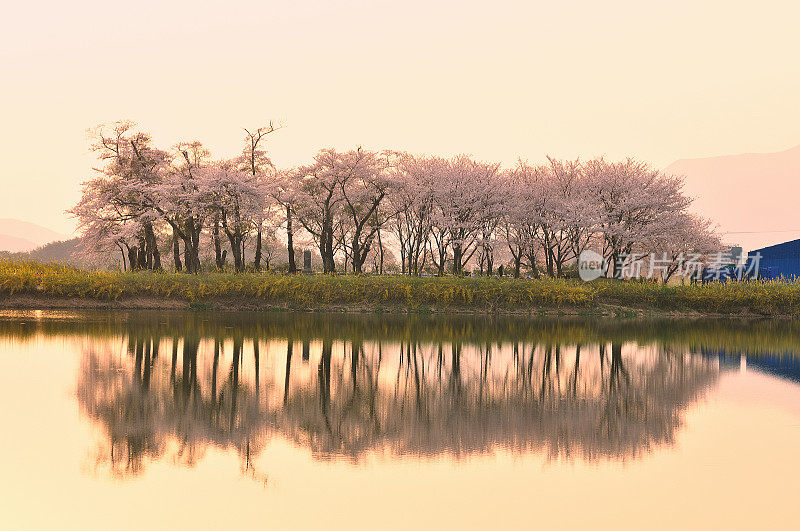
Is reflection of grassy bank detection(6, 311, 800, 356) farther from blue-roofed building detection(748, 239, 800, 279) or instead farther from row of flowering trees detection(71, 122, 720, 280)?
blue-roofed building detection(748, 239, 800, 279)

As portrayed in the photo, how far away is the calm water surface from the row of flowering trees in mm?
30390

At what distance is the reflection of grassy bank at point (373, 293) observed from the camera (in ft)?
115

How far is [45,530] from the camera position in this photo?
664cm

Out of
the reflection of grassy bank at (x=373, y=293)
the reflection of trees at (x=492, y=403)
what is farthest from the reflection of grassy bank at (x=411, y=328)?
the reflection of trees at (x=492, y=403)

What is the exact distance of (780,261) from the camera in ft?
207

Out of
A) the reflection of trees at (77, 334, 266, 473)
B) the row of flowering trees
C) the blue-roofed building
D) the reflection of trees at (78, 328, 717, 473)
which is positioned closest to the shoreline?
the row of flowering trees

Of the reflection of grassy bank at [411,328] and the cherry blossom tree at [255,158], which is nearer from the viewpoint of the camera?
the reflection of grassy bank at [411,328]

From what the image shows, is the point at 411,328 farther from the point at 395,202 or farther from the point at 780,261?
the point at 780,261

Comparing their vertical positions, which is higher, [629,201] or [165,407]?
[629,201]

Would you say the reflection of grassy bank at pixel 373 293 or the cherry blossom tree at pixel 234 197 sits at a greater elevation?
the cherry blossom tree at pixel 234 197

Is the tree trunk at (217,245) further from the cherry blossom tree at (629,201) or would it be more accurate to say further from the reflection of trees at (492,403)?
the reflection of trees at (492,403)

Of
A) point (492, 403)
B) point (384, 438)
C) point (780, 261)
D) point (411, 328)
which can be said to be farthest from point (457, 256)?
point (384, 438)

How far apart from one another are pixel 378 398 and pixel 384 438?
10.3 feet

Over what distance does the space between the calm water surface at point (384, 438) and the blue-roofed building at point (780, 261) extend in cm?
4576
